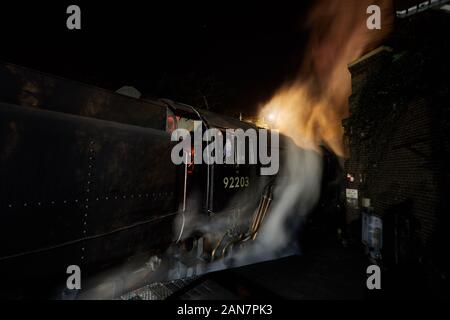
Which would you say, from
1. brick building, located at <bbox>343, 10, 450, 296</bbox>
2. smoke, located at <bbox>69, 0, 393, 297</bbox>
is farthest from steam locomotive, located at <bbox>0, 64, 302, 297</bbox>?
brick building, located at <bbox>343, 10, 450, 296</bbox>

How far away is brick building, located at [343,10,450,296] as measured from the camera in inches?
231

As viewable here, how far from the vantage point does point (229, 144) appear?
519 cm

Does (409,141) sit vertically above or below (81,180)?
above

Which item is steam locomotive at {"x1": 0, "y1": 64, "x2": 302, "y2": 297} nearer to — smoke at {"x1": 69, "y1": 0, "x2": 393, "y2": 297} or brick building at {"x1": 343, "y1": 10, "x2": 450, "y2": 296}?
smoke at {"x1": 69, "y1": 0, "x2": 393, "y2": 297}

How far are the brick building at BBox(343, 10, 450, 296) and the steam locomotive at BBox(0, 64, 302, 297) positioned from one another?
5.60 metres

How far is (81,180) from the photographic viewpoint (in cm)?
279

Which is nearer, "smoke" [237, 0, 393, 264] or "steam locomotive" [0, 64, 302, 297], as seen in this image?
"steam locomotive" [0, 64, 302, 297]

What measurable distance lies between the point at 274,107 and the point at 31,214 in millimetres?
17756

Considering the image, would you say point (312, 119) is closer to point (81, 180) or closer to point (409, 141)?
point (409, 141)

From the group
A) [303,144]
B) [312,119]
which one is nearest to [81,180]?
[303,144]

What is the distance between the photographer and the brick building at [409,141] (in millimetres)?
5855

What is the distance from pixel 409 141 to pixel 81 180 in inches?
307
